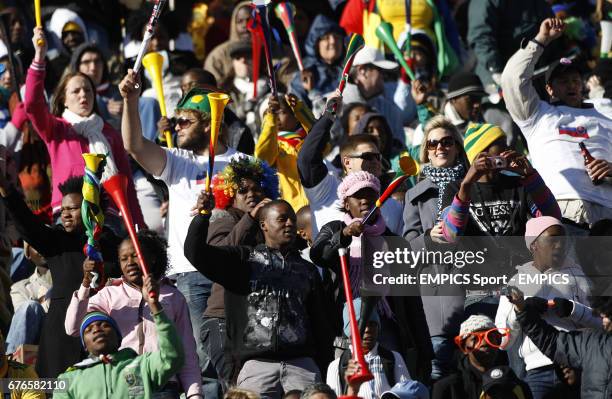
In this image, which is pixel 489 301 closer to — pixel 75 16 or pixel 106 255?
pixel 106 255

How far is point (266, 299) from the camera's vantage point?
30.8 ft

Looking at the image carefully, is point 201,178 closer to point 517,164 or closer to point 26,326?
point 26,326

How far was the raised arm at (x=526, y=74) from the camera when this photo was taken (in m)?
11.0

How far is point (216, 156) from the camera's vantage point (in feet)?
35.7

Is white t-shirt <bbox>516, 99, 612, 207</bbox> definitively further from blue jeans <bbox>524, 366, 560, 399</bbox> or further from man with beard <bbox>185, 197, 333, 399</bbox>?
man with beard <bbox>185, 197, 333, 399</bbox>

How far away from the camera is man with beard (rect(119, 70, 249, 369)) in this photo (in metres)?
10.3

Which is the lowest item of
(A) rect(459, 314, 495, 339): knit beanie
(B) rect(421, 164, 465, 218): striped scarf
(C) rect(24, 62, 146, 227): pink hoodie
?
(A) rect(459, 314, 495, 339): knit beanie

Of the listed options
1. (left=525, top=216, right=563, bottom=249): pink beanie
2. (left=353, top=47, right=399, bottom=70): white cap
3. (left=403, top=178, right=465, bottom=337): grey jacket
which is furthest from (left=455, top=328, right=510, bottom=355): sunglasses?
(left=353, top=47, right=399, bottom=70): white cap

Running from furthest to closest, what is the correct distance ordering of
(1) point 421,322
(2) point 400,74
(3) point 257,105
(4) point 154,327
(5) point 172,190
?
(2) point 400,74
(3) point 257,105
(5) point 172,190
(1) point 421,322
(4) point 154,327

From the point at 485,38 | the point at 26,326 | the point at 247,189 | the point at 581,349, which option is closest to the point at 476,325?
the point at 581,349

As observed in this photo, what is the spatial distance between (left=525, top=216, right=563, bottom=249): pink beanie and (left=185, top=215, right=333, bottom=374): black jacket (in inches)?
57.6

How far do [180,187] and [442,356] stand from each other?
81.1 inches

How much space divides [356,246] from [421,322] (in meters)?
0.61

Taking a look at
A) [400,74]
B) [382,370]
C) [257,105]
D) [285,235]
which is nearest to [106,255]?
[285,235]
